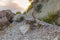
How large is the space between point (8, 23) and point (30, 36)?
379 cm

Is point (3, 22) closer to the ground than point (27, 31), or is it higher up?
higher up

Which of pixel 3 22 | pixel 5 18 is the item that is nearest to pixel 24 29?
pixel 3 22

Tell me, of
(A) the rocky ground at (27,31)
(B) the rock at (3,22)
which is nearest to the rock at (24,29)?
(A) the rocky ground at (27,31)

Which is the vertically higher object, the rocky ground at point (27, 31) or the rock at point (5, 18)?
the rock at point (5, 18)

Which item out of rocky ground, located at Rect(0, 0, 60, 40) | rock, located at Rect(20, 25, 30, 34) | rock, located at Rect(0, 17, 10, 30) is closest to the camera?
rocky ground, located at Rect(0, 0, 60, 40)

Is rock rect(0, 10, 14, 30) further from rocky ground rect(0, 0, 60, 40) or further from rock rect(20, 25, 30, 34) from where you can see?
rock rect(20, 25, 30, 34)

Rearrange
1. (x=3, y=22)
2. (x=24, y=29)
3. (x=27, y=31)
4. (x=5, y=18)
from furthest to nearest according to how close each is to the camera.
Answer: (x=5, y=18) < (x=3, y=22) < (x=24, y=29) < (x=27, y=31)

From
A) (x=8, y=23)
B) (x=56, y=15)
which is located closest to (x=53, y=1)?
(x=56, y=15)

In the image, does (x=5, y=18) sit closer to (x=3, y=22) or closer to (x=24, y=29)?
(x=3, y=22)

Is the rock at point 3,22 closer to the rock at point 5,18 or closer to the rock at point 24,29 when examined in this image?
the rock at point 5,18

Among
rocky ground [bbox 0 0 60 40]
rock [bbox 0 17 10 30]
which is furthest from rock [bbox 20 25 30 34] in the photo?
rock [bbox 0 17 10 30]

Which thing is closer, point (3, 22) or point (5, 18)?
point (3, 22)

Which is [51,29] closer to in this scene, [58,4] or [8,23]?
[8,23]

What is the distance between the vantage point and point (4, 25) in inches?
615
